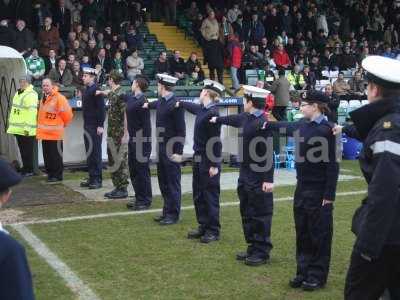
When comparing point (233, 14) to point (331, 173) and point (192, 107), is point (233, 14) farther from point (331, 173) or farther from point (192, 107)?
point (331, 173)

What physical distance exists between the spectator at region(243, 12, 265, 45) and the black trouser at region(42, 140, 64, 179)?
1185 centimetres

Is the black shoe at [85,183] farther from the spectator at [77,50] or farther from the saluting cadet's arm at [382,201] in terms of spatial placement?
the saluting cadet's arm at [382,201]

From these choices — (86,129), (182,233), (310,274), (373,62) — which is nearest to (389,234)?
(373,62)

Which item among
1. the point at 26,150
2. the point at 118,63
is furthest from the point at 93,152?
the point at 118,63

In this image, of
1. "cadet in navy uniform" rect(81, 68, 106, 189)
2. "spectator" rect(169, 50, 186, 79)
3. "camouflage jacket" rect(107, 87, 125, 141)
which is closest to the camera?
"camouflage jacket" rect(107, 87, 125, 141)

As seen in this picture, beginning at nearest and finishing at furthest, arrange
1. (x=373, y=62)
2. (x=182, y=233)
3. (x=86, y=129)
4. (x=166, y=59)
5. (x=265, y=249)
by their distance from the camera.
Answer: (x=373, y=62), (x=265, y=249), (x=182, y=233), (x=86, y=129), (x=166, y=59)

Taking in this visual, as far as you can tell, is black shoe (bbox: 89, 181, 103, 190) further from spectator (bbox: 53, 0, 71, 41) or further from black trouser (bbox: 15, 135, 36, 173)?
spectator (bbox: 53, 0, 71, 41)

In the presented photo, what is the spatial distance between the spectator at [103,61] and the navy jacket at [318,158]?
38.6ft

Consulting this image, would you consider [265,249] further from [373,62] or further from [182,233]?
[373,62]

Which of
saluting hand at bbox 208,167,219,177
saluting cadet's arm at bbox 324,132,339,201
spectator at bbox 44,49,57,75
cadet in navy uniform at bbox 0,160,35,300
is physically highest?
spectator at bbox 44,49,57,75

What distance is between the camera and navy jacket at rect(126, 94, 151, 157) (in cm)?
967

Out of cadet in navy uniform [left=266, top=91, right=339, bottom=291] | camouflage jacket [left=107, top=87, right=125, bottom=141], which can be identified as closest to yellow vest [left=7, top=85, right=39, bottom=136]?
camouflage jacket [left=107, top=87, right=125, bottom=141]

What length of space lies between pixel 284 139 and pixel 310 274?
8.03m

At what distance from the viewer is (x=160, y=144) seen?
9000 millimetres
